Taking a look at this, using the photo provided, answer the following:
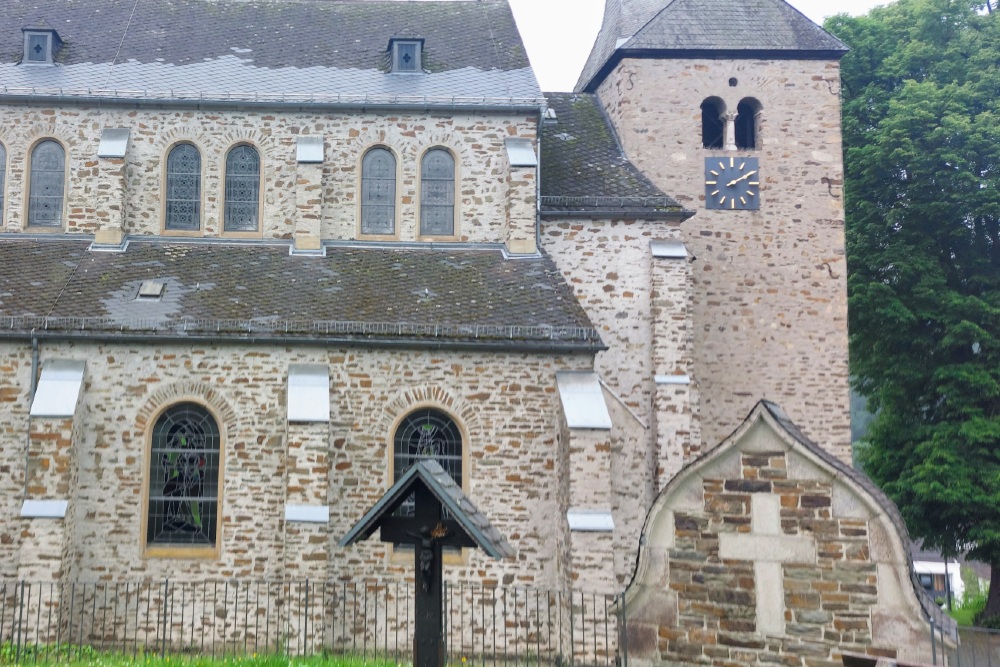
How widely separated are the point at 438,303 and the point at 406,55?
6.20 meters

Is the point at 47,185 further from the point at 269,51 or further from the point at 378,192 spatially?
the point at 378,192

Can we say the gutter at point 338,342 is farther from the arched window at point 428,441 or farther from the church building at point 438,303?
the arched window at point 428,441

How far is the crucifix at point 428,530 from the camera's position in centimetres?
725

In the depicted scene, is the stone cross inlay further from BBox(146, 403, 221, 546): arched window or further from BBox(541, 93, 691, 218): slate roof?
BBox(541, 93, 691, 218): slate roof

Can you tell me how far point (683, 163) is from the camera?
19.5m

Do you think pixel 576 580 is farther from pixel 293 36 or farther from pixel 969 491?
pixel 293 36

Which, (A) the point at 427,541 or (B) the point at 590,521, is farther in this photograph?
(B) the point at 590,521

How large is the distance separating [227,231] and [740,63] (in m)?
10.7

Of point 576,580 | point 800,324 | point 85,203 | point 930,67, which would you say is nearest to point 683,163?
point 800,324

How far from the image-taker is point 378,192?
58.3 ft

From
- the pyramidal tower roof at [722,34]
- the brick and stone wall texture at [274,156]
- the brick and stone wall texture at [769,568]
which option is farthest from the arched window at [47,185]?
the brick and stone wall texture at [769,568]

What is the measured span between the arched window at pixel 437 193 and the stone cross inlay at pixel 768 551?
10.2 m

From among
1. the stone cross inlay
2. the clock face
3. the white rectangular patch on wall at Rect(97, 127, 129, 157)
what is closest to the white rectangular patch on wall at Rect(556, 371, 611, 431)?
the stone cross inlay

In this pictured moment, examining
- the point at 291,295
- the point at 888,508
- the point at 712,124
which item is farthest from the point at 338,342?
the point at 712,124
